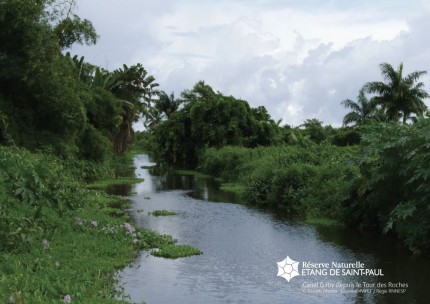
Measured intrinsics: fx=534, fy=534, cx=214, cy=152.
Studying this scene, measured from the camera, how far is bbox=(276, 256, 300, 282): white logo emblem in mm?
11459

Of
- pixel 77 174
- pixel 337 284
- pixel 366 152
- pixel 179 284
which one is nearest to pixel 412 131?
pixel 366 152

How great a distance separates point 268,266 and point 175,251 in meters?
2.29

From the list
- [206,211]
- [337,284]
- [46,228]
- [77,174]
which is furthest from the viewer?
[77,174]

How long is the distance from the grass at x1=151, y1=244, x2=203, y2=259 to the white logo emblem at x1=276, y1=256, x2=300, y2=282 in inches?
84.0

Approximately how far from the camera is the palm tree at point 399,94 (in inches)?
1853

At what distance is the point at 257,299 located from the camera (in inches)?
381

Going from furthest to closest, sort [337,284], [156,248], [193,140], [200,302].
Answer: [193,140] → [156,248] → [337,284] → [200,302]

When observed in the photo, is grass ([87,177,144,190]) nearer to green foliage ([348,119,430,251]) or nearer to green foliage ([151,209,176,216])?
green foliage ([151,209,176,216])

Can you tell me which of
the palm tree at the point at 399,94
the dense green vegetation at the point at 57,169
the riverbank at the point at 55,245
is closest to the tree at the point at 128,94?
the dense green vegetation at the point at 57,169

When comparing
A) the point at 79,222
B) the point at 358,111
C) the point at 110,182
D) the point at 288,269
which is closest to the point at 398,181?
the point at 288,269

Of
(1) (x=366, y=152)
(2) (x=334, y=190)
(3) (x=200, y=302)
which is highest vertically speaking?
(1) (x=366, y=152)

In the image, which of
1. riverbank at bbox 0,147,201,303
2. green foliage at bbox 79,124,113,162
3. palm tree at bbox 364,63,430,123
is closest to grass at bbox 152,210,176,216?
riverbank at bbox 0,147,201,303

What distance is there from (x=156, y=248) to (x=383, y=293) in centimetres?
567

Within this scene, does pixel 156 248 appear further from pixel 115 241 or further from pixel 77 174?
pixel 77 174
